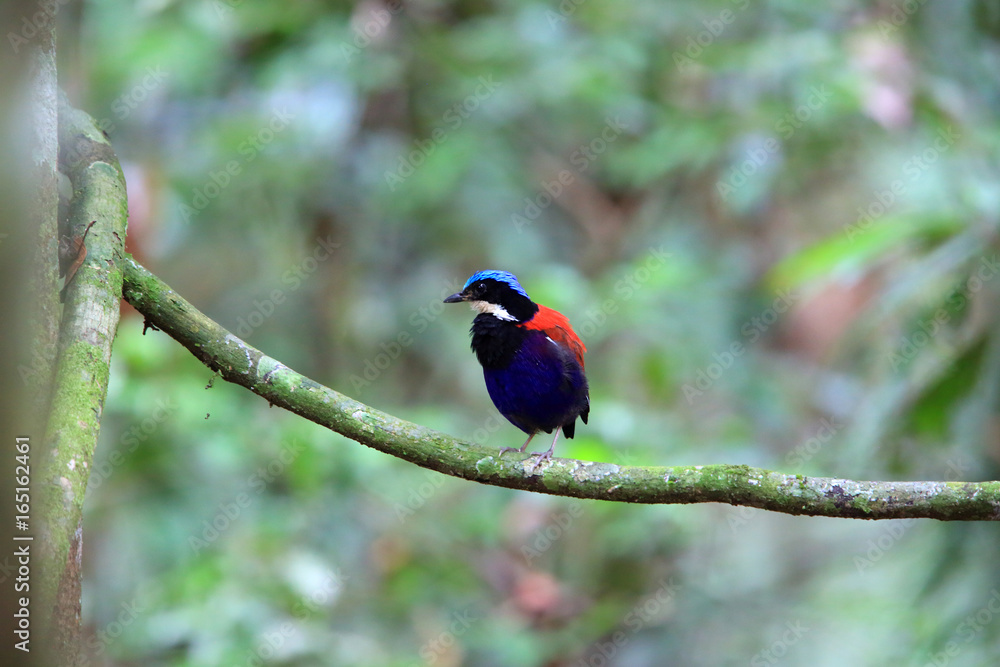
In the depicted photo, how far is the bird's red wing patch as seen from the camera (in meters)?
4.29

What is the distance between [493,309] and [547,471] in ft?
5.23

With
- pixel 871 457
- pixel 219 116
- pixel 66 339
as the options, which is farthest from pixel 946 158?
pixel 66 339

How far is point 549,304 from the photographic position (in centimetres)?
572

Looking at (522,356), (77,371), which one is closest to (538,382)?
(522,356)

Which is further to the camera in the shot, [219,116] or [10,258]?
[219,116]

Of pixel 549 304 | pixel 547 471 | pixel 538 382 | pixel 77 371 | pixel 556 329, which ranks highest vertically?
pixel 549 304

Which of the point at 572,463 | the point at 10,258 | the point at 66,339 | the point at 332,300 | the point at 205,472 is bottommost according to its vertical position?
the point at 10,258

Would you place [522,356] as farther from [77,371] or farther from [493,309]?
[77,371]

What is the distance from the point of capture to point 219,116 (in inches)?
275

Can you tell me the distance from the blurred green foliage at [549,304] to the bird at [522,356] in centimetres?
95

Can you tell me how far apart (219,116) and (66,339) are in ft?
17.0

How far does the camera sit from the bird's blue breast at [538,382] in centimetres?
416

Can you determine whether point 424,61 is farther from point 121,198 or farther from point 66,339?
point 66,339

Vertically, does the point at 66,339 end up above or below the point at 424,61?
below
